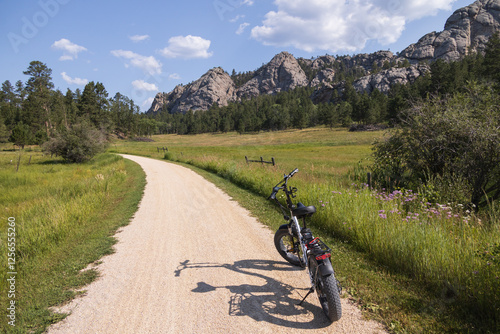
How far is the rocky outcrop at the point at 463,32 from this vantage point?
164750 millimetres

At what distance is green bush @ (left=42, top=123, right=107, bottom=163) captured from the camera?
29469mm

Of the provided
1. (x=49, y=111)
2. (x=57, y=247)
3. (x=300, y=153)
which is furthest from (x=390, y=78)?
(x=57, y=247)

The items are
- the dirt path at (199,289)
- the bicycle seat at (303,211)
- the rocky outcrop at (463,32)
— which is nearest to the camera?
the dirt path at (199,289)

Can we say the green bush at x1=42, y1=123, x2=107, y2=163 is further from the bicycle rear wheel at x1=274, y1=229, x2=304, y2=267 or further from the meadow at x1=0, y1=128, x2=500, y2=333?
the bicycle rear wheel at x1=274, y1=229, x2=304, y2=267

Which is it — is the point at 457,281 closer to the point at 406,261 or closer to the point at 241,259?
the point at 406,261

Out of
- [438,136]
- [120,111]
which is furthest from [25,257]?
[120,111]

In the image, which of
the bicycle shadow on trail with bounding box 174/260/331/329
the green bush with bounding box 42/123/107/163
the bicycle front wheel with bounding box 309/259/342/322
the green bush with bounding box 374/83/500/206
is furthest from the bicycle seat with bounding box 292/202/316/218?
the green bush with bounding box 42/123/107/163

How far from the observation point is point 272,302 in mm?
3924

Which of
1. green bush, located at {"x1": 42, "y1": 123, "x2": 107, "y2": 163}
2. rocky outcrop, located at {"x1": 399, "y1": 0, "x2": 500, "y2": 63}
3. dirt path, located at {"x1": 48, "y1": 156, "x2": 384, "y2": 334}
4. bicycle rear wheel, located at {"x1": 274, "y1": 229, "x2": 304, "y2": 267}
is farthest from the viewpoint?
rocky outcrop, located at {"x1": 399, "y1": 0, "x2": 500, "y2": 63}

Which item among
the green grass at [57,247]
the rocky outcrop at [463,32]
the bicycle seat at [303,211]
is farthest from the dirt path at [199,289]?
the rocky outcrop at [463,32]

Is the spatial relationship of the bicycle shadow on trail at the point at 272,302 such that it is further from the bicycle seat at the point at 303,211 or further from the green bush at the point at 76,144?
the green bush at the point at 76,144

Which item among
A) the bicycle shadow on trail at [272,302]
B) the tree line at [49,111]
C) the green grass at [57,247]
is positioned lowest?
the bicycle shadow on trail at [272,302]

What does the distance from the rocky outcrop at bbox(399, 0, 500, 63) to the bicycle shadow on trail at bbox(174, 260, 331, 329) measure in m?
215

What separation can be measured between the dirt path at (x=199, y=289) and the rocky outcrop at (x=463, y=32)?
213949 millimetres
